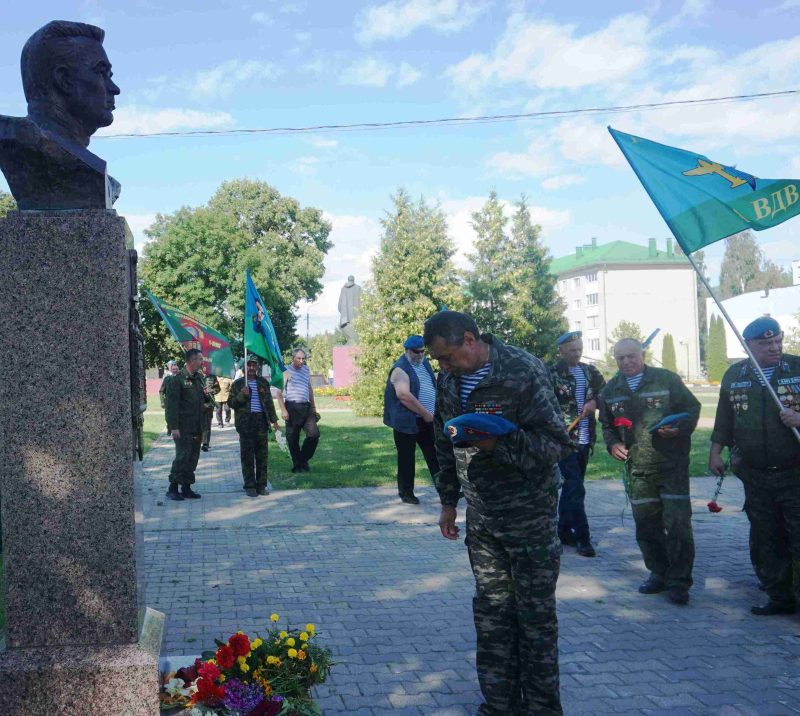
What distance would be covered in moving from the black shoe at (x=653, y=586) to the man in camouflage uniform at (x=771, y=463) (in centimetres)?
74

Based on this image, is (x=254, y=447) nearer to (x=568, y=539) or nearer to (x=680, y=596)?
(x=568, y=539)

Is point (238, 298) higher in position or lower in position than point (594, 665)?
higher

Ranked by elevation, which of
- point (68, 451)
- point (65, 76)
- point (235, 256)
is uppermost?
point (235, 256)

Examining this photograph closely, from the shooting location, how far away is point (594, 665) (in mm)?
5043

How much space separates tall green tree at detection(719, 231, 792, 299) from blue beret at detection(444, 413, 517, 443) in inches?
3858

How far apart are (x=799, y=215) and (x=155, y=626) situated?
4897 mm

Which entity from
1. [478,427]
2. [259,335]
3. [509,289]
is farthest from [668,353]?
[478,427]

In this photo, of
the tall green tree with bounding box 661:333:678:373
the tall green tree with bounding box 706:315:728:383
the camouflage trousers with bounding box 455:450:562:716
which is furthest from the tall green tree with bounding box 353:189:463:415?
the tall green tree with bounding box 661:333:678:373

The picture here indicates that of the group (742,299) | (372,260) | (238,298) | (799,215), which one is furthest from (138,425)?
(742,299)

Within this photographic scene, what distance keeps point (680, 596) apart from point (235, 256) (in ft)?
153

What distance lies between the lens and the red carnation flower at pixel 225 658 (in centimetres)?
397

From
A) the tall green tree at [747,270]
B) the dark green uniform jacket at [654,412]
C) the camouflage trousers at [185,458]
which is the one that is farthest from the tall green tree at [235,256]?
the tall green tree at [747,270]

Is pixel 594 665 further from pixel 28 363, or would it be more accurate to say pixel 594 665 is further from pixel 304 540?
pixel 304 540

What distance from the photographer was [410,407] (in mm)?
10398
